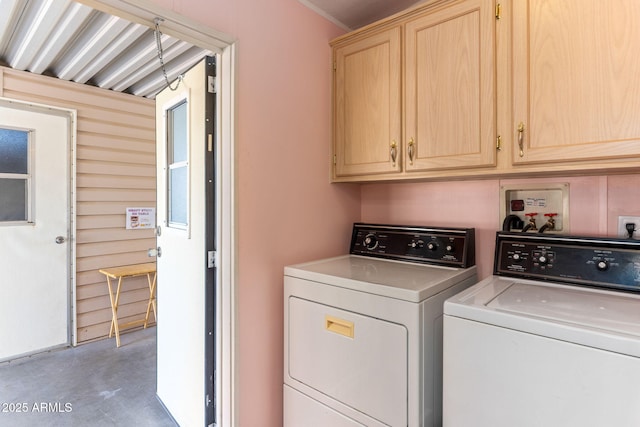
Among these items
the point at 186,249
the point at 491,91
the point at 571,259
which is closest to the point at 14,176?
the point at 186,249

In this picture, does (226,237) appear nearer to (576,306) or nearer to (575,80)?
(576,306)

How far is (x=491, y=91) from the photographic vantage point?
1.38 m

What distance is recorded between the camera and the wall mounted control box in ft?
4.99

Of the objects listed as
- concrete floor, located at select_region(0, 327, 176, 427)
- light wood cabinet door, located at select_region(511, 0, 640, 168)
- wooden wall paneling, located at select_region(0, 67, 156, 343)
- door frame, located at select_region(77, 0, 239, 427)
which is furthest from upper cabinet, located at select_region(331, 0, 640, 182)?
wooden wall paneling, located at select_region(0, 67, 156, 343)

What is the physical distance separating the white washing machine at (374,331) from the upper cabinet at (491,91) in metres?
0.45

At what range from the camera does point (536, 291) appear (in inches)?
49.7

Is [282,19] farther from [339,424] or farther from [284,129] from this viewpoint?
[339,424]

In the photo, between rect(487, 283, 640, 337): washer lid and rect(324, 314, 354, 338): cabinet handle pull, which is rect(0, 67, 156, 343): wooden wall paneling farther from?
rect(487, 283, 640, 337): washer lid

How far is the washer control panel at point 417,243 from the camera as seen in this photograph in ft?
5.38

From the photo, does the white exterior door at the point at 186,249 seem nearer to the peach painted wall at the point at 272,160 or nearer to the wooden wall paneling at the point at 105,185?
the peach painted wall at the point at 272,160

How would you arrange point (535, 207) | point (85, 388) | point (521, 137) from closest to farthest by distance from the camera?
point (521, 137) → point (535, 207) → point (85, 388)

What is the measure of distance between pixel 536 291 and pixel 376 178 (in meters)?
0.88

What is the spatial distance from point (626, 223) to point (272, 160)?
1.56 m

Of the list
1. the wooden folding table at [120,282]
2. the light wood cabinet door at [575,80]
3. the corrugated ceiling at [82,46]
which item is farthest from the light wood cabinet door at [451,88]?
the wooden folding table at [120,282]
